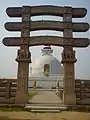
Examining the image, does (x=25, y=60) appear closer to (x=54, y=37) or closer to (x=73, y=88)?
(x=54, y=37)

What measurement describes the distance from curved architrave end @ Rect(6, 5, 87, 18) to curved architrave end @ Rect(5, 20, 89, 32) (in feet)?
2.20

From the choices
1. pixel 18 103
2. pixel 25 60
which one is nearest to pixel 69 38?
pixel 25 60

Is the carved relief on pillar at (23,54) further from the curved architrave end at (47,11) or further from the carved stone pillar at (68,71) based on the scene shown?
the curved architrave end at (47,11)

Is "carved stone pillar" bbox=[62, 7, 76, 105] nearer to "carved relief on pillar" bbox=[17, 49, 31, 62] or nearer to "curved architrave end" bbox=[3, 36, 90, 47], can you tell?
"curved architrave end" bbox=[3, 36, 90, 47]

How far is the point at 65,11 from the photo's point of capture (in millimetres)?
15055

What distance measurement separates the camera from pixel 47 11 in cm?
1516

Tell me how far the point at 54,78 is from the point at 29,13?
1079 inches

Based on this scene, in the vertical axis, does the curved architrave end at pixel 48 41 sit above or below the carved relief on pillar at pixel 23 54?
above

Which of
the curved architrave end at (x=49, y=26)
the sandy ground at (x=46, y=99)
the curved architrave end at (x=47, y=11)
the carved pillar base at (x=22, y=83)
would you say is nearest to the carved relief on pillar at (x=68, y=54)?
the curved architrave end at (x=49, y=26)

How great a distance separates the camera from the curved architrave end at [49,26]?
14.8 m

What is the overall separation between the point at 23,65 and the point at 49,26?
131 inches

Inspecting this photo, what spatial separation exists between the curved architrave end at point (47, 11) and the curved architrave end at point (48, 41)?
181 cm

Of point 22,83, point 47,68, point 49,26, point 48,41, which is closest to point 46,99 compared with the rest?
point 22,83

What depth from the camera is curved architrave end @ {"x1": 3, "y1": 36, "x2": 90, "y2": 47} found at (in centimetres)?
1442
